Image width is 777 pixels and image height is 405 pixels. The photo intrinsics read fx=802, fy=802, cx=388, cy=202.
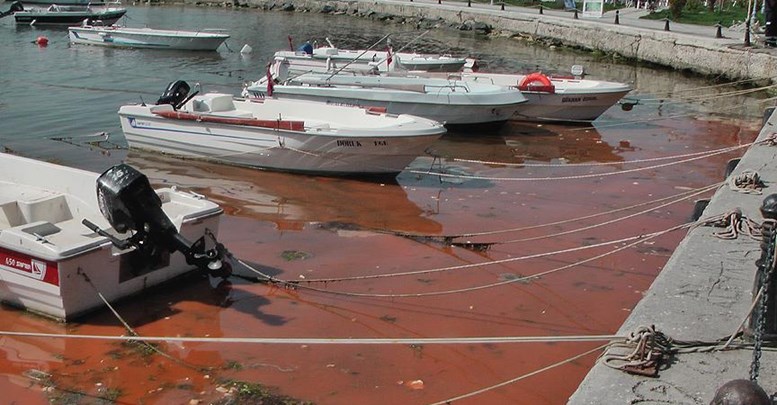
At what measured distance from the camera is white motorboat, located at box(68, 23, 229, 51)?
3084 centimetres

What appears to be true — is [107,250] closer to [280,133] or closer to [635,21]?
[280,133]

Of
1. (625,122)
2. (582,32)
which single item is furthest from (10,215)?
(582,32)

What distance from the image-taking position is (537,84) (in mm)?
17188

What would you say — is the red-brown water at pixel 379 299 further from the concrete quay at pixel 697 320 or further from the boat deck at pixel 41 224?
the concrete quay at pixel 697 320

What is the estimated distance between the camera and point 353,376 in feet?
21.2

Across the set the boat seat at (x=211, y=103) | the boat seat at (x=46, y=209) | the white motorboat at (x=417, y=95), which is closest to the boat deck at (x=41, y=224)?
the boat seat at (x=46, y=209)

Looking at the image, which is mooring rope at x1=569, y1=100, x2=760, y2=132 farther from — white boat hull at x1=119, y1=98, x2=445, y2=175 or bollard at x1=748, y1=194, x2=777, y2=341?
bollard at x1=748, y1=194, x2=777, y2=341

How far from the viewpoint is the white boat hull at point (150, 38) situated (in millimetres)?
30844

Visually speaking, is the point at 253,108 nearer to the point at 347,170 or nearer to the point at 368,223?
the point at 347,170

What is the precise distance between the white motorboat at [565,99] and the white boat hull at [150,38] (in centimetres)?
1671

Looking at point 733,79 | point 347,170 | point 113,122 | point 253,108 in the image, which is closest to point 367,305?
point 347,170

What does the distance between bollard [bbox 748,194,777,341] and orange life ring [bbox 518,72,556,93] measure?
12.7 metres

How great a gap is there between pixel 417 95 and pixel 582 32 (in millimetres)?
17876

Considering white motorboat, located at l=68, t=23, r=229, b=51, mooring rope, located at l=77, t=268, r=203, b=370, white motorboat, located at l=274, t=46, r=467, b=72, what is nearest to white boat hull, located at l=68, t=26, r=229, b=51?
white motorboat, located at l=68, t=23, r=229, b=51
